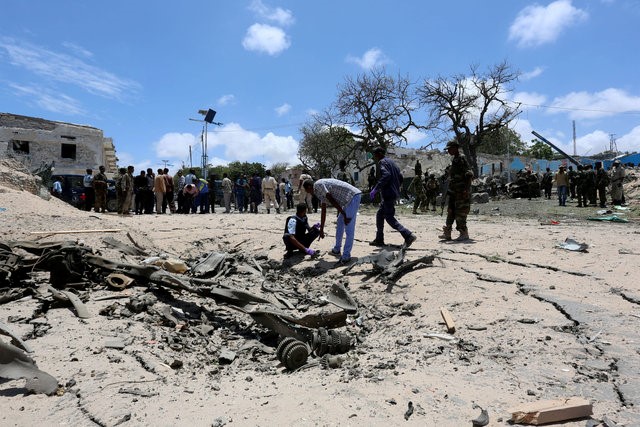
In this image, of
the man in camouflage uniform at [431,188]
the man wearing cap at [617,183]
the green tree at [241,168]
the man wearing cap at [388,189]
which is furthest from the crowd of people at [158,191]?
the green tree at [241,168]

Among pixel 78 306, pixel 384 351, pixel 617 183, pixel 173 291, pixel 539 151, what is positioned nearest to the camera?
pixel 384 351

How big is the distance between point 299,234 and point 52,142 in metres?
29.9

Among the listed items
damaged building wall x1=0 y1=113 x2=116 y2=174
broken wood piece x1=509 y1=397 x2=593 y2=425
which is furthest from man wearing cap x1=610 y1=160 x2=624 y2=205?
damaged building wall x1=0 y1=113 x2=116 y2=174

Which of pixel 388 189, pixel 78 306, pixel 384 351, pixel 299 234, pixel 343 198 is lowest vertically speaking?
pixel 384 351

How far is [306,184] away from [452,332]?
317cm

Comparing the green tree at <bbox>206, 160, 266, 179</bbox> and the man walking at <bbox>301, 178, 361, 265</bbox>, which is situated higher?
the green tree at <bbox>206, 160, 266, 179</bbox>

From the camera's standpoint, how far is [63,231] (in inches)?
289

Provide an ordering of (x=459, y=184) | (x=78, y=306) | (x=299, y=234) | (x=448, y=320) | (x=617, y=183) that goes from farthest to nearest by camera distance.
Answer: (x=617, y=183), (x=299, y=234), (x=459, y=184), (x=78, y=306), (x=448, y=320)

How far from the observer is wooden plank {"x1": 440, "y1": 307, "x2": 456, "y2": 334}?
3.71 m

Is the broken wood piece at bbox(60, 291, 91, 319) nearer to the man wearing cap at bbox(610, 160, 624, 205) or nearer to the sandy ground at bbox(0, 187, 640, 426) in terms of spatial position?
the sandy ground at bbox(0, 187, 640, 426)

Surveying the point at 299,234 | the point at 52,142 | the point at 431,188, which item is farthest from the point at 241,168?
the point at 299,234

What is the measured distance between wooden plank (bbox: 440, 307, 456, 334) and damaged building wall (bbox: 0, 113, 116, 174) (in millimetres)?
31847

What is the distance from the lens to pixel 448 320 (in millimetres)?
3855

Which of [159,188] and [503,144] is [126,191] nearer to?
[159,188]
